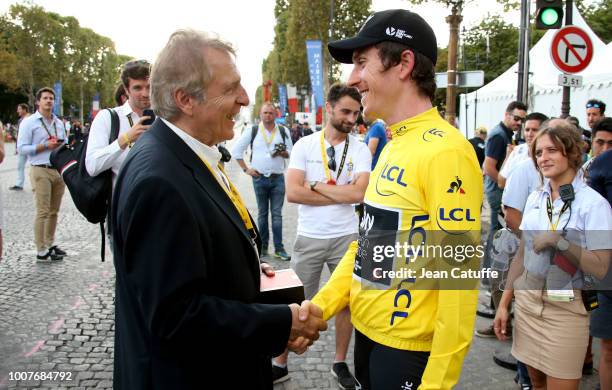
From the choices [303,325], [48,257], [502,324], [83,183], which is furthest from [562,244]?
[48,257]

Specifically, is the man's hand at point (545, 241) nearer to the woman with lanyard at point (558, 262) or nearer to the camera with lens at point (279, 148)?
the woman with lanyard at point (558, 262)

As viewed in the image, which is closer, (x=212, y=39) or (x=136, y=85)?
(x=212, y=39)

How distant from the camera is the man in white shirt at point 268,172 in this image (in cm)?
754

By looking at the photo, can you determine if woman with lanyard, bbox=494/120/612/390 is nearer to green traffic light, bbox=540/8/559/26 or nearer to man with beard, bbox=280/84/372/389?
man with beard, bbox=280/84/372/389

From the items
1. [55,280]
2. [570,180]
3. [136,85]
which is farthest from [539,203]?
[55,280]

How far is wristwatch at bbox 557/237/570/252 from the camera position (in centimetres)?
271

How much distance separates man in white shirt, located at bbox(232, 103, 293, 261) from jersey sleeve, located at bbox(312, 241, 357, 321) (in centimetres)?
507

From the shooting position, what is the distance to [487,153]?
6.99 metres

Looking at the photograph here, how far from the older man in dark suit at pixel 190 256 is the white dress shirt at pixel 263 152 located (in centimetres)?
564

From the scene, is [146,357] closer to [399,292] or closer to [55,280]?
[399,292]

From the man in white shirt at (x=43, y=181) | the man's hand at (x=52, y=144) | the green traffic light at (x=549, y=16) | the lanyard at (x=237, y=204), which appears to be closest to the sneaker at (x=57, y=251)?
the man in white shirt at (x=43, y=181)

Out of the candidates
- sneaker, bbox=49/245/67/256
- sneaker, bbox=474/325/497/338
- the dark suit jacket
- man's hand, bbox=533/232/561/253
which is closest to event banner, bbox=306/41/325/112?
sneaker, bbox=49/245/67/256

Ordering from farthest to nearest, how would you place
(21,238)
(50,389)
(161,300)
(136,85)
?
(21,238)
(136,85)
(50,389)
(161,300)

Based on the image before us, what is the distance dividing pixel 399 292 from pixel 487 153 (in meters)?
5.56
